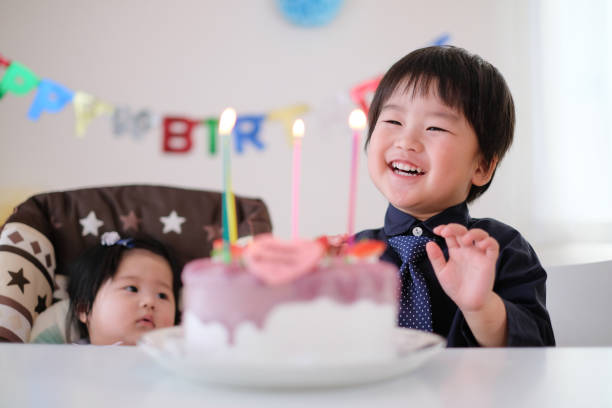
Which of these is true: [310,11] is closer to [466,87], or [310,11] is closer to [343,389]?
[466,87]

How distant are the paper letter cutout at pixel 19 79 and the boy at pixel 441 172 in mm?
1288

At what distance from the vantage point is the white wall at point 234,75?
287 cm

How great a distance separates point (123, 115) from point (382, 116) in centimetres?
146

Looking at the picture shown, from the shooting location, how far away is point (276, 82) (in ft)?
9.83

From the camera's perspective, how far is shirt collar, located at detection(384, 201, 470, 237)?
1240 mm

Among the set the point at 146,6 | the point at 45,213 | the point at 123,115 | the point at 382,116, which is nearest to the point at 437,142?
the point at 382,116

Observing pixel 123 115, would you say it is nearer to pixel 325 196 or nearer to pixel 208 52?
pixel 208 52

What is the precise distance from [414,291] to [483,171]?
0.37 metres

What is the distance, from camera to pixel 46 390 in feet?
1.67

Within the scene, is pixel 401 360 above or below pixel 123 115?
below

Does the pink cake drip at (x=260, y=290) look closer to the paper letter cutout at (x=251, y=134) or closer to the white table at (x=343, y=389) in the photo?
the white table at (x=343, y=389)

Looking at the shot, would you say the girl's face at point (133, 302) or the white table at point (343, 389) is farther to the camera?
the girl's face at point (133, 302)

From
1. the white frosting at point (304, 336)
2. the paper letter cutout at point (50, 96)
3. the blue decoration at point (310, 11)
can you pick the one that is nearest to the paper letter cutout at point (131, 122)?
the paper letter cutout at point (50, 96)

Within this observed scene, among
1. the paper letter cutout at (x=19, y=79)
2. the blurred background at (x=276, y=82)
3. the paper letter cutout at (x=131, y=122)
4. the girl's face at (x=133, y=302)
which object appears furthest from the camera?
the blurred background at (x=276, y=82)
